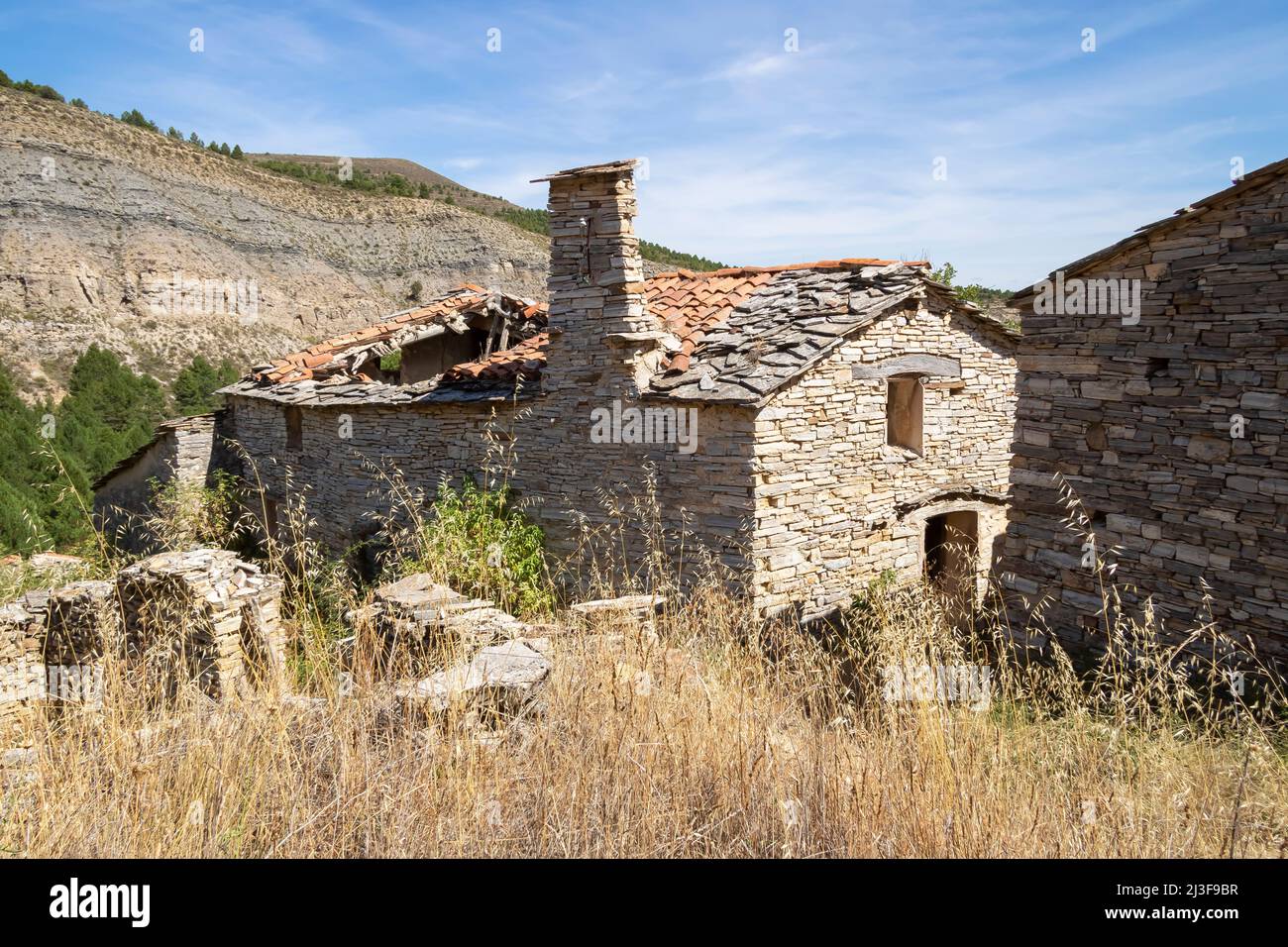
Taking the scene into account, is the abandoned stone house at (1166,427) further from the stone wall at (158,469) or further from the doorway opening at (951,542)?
the stone wall at (158,469)

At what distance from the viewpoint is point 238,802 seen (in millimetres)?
2736

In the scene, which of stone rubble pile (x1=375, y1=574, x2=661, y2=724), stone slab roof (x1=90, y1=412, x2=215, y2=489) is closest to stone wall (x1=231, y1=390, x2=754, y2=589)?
stone rubble pile (x1=375, y1=574, x2=661, y2=724)

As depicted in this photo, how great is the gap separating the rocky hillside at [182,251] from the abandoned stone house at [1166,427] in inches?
1333

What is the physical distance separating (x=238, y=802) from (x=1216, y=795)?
12.0 feet

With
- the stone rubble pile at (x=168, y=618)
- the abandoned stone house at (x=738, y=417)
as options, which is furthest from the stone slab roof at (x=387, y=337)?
the stone rubble pile at (x=168, y=618)

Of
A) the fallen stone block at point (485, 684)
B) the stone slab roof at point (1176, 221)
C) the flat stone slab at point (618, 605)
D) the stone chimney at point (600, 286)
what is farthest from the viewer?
the stone chimney at point (600, 286)

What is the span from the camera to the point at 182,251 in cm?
3659
